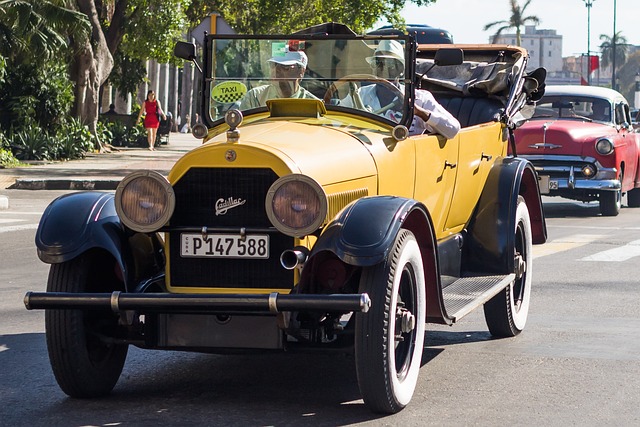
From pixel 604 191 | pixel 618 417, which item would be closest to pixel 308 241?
pixel 618 417

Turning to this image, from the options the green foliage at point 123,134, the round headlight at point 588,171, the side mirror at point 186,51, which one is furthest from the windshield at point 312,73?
the green foliage at point 123,134

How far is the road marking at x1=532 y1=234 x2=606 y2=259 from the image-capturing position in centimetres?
1362

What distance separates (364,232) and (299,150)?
0.64 metres

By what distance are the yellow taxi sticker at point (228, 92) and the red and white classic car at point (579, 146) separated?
11.2 meters

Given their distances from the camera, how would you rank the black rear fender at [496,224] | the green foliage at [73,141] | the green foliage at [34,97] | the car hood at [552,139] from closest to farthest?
the black rear fender at [496,224] < the car hood at [552,139] < the green foliage at [73,141] < the green foliage at [34,97]

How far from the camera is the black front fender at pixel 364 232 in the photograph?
5555 millimetres

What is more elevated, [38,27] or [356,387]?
[38,27]

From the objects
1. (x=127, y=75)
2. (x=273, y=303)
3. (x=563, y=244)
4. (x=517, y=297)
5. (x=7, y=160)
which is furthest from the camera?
(x=127, y=75)

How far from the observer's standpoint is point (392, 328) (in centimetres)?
571

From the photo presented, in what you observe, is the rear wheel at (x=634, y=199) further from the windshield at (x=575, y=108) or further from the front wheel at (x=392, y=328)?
the front wheel at (x=392, y=328)

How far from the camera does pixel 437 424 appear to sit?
5.70 m

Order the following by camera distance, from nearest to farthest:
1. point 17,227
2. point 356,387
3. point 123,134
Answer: point 356,387, point 17,227, point 123,134

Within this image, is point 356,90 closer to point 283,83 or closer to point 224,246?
point 283,83

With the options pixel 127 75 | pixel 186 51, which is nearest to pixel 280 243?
pixel 186 51
